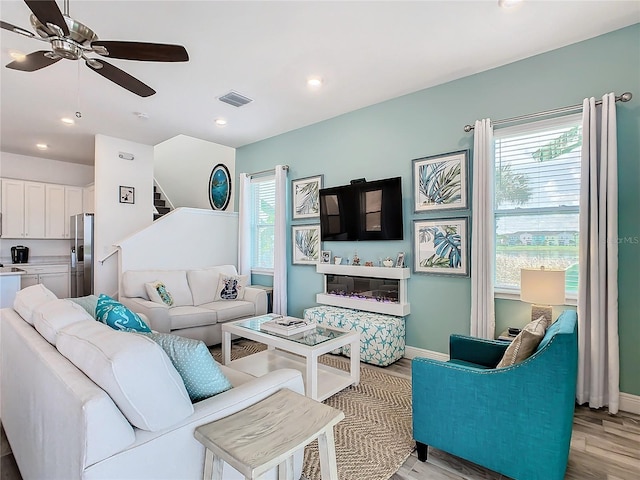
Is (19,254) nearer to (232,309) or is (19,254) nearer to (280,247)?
(232,309)

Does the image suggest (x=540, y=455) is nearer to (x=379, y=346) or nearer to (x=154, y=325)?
(x=379, y=346)

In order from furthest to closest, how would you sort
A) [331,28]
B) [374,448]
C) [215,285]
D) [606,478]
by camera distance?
[215,285]
[331,28]
[374,448]
[606,478]

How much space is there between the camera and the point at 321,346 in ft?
8.45

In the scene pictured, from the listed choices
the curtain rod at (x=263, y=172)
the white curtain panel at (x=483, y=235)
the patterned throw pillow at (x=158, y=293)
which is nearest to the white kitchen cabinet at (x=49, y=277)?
the patterned throw pillow at (x=158, y=293)

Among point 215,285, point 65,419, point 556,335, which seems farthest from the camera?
point 215,285

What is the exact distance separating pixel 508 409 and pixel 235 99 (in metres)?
3.73

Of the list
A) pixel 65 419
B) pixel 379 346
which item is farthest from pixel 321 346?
pixel 65 419

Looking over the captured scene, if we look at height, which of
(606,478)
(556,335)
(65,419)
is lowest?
(606,478)

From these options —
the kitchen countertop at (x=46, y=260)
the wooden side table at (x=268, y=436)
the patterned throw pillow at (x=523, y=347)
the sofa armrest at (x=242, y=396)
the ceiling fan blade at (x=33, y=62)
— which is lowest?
the wooden side table at (x=268, y=436)

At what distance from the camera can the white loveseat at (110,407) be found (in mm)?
1079

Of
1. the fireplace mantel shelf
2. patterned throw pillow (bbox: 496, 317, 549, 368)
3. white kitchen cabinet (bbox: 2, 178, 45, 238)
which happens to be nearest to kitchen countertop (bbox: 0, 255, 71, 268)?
white kitchen cabinet (bbox: 2, 178, 45, 238)

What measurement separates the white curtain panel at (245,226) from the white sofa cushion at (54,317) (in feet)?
12.2

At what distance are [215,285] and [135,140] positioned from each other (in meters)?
2.71

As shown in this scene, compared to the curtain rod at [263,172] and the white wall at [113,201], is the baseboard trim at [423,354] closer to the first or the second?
the curtain rod at [263,172]
